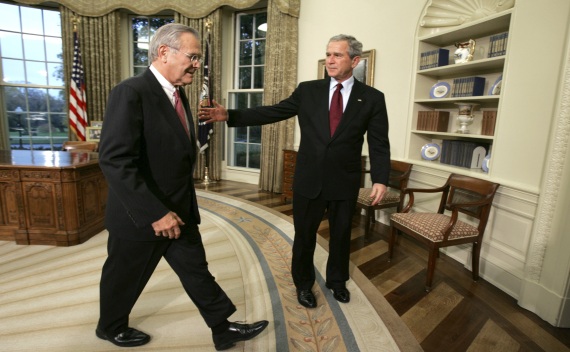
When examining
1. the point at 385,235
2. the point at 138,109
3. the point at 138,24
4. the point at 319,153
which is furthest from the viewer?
the point at 138,24

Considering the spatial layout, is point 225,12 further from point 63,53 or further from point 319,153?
point 319,153

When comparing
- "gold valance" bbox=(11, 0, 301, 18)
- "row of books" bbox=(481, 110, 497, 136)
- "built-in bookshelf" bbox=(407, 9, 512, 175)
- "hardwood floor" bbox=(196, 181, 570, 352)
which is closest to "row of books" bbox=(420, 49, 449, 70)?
"built-in bookshelf" bbox=(407, 9, 512, 175)

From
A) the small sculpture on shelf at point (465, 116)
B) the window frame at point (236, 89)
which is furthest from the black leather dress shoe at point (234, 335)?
the window frame at point (236, 89)

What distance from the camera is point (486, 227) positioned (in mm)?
2635

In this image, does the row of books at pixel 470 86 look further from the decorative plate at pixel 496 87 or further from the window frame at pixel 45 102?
the window frame at pixel 45 102

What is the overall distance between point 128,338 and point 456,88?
10.7 feet

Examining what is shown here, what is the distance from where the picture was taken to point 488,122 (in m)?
2.80

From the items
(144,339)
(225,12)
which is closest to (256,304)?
(144,339)

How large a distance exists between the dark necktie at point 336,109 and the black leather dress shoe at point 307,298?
105 centimetres

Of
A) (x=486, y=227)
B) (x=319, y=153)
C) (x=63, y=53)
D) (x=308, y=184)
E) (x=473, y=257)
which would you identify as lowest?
(x=473, y=257)

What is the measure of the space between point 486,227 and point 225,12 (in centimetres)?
553

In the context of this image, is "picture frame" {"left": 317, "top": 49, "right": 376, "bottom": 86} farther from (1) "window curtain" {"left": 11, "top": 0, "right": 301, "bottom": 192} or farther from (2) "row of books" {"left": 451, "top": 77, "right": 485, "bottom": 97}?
(1) "window curtain" {"left": 11, "top": 0, "right": 301, "bottom": 192}

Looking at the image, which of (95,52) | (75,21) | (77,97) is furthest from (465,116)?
(75,21)

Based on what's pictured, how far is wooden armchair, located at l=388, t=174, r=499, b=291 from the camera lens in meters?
2.33
